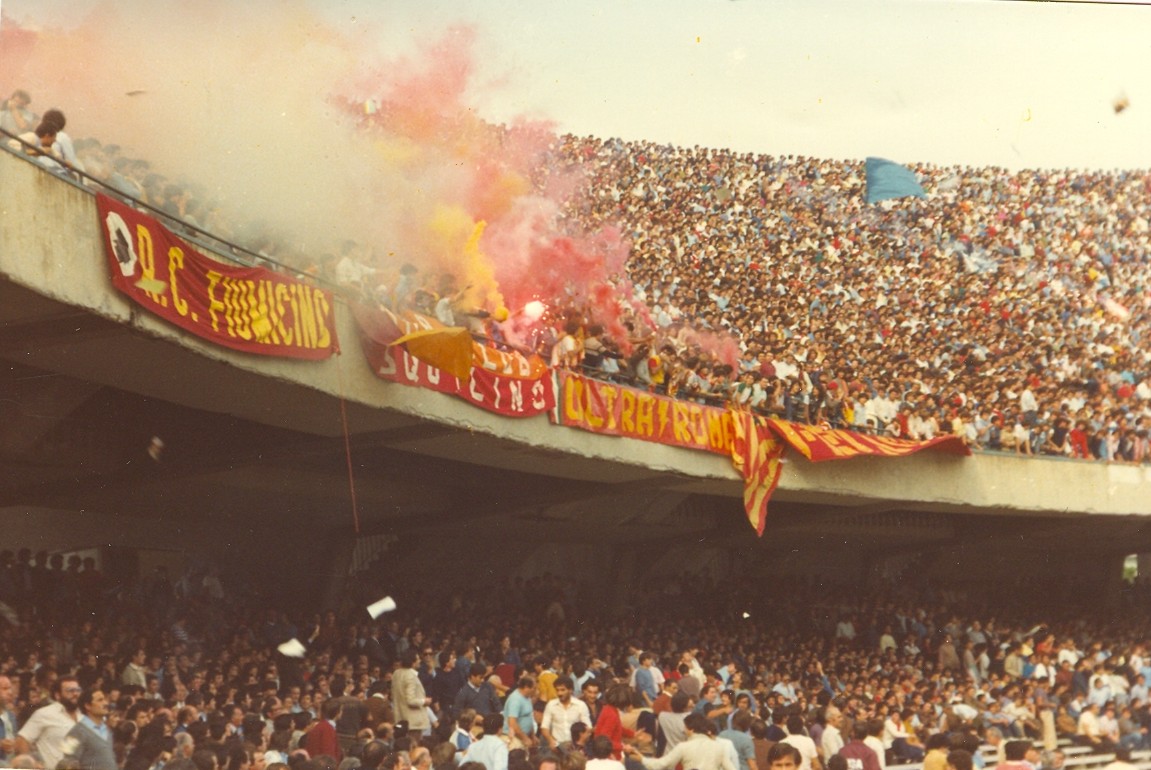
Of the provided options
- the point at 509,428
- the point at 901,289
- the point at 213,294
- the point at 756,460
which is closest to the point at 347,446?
the point at 509,428

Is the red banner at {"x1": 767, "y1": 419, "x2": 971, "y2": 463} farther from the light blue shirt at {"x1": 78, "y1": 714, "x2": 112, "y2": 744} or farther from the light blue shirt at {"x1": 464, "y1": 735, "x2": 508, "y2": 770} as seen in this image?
the light blue shirt at {"x1": 78, "y1": 714, "x2": 112, "y2": 744}

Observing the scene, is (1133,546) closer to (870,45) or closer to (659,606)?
(659,606)

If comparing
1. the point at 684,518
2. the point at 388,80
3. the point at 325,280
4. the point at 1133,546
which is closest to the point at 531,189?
the point at 388,80

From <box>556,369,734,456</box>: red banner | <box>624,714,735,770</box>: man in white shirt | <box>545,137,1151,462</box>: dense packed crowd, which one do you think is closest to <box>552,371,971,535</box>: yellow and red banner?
<box>556,369,734,456</box>: red banner

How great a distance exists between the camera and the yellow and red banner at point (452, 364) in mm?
12617

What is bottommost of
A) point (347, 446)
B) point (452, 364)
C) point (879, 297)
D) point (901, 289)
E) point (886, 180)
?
point (347, 446)

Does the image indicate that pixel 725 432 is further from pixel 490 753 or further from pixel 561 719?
pixel 490 753

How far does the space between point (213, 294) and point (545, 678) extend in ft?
16.9

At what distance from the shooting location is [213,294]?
10922mm

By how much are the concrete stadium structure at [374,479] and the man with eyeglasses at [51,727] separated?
2774 mm

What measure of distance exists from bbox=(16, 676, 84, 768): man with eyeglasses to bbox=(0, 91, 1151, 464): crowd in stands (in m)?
7.88

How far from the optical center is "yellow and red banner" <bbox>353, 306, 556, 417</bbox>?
12.6m

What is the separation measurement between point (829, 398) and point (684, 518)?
10.7 ft

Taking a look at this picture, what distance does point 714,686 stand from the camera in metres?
14.0
